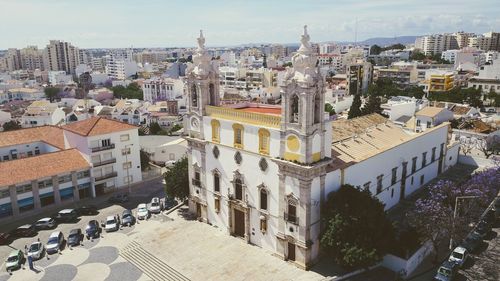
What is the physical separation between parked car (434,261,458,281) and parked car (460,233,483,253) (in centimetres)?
531

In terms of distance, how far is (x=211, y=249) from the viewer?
3766 centimetres

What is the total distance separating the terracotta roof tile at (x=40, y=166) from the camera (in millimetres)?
47125

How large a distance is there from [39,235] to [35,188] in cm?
760

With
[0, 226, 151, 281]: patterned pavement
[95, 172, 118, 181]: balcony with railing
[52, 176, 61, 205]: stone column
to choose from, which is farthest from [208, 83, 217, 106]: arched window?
[52, 176, 61, 205]: stone column

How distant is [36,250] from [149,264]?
11.2m

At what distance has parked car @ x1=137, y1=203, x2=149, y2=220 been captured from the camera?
45.7m

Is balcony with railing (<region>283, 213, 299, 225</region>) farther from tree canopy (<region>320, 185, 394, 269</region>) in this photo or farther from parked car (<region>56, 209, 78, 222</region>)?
parked car (<region>56, 209, 78, 222</region>)

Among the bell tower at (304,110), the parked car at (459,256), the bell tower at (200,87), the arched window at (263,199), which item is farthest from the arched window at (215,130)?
the parked car at (459,256)

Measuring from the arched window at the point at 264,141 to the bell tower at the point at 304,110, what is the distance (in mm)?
1866

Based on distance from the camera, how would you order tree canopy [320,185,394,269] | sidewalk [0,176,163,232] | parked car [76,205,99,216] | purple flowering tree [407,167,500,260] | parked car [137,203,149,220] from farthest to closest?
parked car [76,205,99,216], sidewalk [0,176,163,232], parked car [137,203,149,220], purple flowering tree [407,167,500,260], tree canopy [320,185,394,269]

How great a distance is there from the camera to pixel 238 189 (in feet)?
127

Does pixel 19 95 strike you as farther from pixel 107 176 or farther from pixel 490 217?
pixel 490 217

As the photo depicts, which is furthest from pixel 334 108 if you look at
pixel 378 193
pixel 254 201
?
pixel 254 201

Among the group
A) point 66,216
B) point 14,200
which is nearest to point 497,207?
point 66,216
